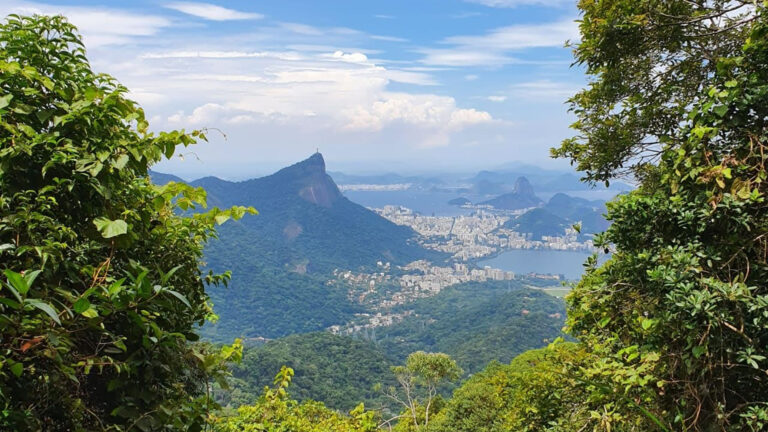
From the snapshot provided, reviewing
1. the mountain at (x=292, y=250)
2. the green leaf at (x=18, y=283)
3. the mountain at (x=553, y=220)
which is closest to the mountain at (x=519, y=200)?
the mountain at (x=553, y=220)

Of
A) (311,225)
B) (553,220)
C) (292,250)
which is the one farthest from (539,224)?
(292,250)

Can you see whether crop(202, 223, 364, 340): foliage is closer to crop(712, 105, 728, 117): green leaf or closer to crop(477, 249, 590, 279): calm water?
crop(477, 249, 590, 279): calm water

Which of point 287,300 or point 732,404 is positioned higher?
point 732,404

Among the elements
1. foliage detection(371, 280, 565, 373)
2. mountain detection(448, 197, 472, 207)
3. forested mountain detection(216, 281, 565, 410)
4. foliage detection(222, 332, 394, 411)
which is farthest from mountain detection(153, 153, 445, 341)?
mountain detection(448, 197, 472, 207)

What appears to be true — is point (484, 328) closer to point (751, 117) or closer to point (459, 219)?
point (751, 117)

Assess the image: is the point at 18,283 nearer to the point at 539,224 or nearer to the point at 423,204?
the point at 539,224

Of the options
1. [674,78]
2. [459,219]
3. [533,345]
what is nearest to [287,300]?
[533,345]

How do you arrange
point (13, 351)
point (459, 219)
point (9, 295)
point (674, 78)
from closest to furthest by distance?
point (13, 351)
point (9, 295)
point (674, 78)
point (459, 219)
